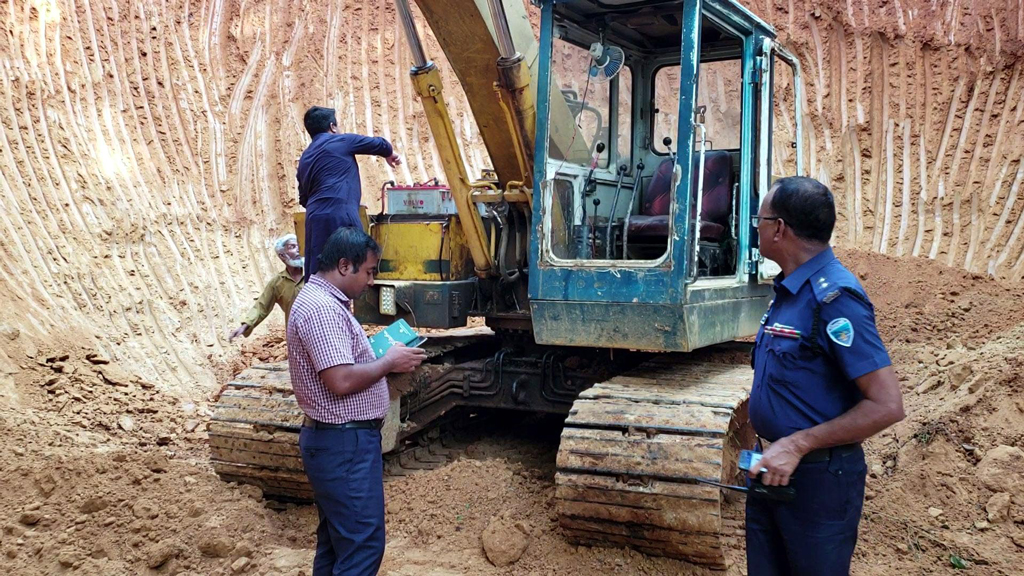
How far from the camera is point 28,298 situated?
7984mm

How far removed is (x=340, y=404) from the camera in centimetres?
324

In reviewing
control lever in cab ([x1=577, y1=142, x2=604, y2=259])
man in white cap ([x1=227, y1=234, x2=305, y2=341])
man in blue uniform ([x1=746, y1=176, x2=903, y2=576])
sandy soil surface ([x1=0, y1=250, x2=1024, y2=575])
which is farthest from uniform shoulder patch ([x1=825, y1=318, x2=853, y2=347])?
man in white cap ([x1=227, y1=234, x2=305, y2=341])

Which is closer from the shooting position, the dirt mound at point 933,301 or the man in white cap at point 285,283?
the man in white cap at point 285,283

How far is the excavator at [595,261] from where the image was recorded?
4059mm

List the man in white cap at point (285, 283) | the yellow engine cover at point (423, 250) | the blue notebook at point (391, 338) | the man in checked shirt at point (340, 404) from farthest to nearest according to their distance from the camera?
the man in white cap at point (285, 283)
the yellow engine cover at point (423, 250)
the blue notebook at point (391, 338)
the man in checked shirt at point (340, 404)

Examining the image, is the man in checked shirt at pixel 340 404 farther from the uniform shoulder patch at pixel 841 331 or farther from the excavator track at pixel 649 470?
the uniform shoulder patch at pixel 841 331

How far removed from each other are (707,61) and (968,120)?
7.41 metres

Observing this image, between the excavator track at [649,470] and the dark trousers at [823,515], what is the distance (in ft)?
3.81

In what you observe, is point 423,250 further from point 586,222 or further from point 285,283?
point 285,283

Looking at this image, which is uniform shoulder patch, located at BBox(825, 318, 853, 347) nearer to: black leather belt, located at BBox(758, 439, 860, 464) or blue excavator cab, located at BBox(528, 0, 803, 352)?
black leather belt, located at BBox(758, 439, 860, 464)

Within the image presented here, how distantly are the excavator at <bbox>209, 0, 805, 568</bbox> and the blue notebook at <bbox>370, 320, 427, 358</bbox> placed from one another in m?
0.87

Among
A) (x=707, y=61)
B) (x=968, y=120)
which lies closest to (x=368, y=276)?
(x=707, y=61)

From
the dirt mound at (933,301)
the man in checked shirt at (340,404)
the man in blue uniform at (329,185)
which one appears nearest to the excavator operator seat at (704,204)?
the man in blue uniform at (329,185)

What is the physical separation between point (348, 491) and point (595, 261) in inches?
69.7
